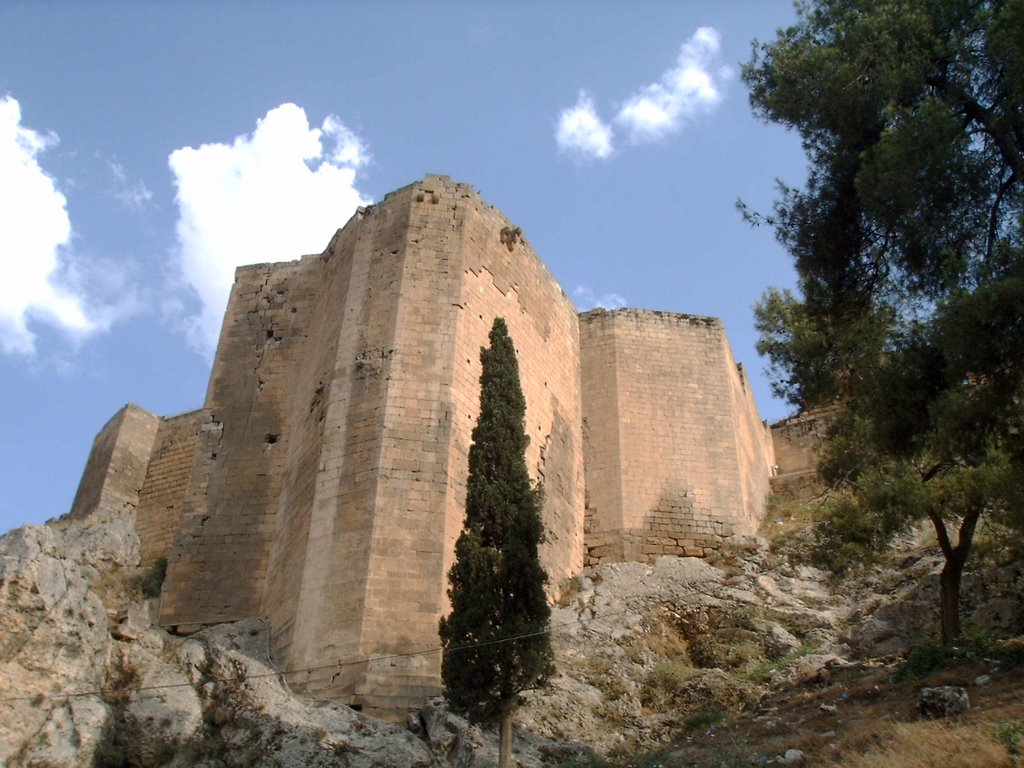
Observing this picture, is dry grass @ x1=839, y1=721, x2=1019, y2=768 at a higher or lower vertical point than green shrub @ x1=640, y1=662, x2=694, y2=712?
lower

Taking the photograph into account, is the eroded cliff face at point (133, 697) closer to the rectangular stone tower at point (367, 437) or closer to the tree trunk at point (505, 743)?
the rectangular stone tower at point (367, 437)

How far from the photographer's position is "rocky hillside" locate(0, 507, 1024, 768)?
9844 mm

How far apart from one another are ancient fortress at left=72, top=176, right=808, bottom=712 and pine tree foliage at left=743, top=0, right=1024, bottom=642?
403 centimetres

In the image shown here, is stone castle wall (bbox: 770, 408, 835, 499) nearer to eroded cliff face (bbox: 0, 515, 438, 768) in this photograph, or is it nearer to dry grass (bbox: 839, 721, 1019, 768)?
eroded cliff face (bbox: 0, 515, 438, 768)

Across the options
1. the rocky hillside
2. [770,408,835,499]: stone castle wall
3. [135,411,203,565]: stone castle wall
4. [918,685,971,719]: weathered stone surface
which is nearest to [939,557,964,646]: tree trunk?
the rocky hillside

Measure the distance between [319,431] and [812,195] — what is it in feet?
21.1

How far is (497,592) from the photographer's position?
9914 millimetres

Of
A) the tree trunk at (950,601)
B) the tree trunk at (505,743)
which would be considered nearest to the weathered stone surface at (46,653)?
the tree trunk at (505,743)

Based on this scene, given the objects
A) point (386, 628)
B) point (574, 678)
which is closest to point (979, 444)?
point (574, 678)

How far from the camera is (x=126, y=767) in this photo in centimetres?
1045

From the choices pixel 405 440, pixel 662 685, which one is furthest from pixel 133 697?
pixel 662 685

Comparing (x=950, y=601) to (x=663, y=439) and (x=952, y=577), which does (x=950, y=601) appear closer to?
(x=952, y=577)

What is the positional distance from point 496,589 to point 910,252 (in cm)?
491

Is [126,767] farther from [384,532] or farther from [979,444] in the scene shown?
[979,444]
